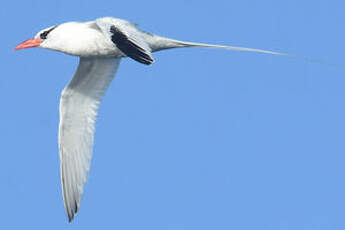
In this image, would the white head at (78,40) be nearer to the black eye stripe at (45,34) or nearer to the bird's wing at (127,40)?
the black eye stripe at (45,34)

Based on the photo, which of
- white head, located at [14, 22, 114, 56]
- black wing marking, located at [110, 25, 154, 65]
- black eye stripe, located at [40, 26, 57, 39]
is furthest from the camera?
black eye stripe, located at [40, 26, 57, 39]

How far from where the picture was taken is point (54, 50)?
16.6 metres

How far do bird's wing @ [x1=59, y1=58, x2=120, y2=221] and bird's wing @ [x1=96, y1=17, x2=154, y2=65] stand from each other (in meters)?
2.71

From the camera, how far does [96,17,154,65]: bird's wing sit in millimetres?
13219

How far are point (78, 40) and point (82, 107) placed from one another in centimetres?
206

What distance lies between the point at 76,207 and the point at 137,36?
4.05 m

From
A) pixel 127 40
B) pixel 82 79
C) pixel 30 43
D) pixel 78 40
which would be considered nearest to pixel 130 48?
pixel 127 40

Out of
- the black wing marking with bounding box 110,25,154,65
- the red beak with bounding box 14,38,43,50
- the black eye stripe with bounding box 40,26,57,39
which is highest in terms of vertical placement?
the black eye stripe with bounding box 40,26,57,39

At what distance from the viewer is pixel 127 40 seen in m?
13.6

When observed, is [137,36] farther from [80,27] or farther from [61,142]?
[61,142]

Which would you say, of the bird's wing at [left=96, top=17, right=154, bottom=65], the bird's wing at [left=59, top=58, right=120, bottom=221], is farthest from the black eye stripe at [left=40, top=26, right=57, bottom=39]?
the bird's wing at [left=96, top=17, right=154, bottom=65]

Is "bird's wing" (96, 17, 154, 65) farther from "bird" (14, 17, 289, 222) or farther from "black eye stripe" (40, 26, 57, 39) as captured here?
"black eye stripe" (40, 26, 57, 39)

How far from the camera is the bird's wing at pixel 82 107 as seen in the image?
56.5ft

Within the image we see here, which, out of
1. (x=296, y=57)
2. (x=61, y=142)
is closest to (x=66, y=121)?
(x=61, y=142)
